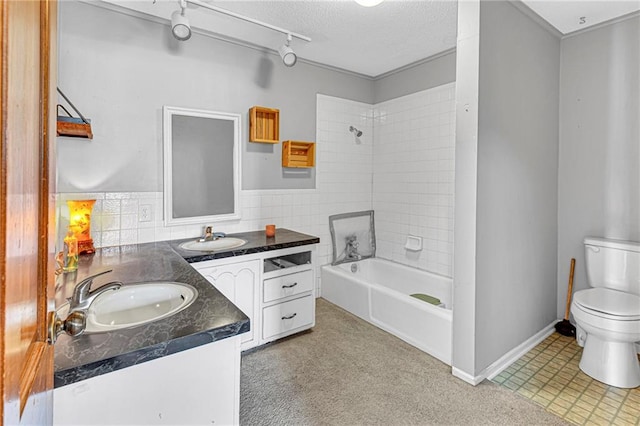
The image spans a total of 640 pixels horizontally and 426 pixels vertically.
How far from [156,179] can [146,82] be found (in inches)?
28.4

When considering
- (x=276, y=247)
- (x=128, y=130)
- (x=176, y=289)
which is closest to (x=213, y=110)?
(x=128, y=130)

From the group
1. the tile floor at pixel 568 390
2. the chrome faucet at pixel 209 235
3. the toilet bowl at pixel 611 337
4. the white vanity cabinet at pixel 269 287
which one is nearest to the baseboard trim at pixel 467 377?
the tile floor at pixel 568 390

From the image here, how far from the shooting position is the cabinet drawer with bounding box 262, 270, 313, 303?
2531 millimetres

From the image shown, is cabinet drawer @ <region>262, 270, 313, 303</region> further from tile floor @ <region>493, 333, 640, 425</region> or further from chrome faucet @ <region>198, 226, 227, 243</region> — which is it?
tile floor @ <region>493, 333, 640, 425</region>

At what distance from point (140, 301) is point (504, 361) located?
2305 millimetres

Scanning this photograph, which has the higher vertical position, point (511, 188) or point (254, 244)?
point (511, 188)

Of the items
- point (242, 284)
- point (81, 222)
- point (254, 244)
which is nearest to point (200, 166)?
point (254, 244)

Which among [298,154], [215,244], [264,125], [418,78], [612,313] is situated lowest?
[612,313]

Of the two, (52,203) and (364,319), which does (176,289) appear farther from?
(364,319)

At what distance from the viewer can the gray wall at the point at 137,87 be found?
7.34ft

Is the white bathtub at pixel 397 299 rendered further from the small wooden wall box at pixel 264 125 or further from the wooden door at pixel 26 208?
the wooden door at pixel 26 208

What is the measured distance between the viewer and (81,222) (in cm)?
213

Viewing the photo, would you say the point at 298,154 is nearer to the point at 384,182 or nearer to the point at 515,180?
the point at 384,182

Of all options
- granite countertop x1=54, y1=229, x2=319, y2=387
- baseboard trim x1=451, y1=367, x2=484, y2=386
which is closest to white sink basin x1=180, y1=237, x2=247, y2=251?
granite countertop x1=54, y1=229, x2=319, y2=387
